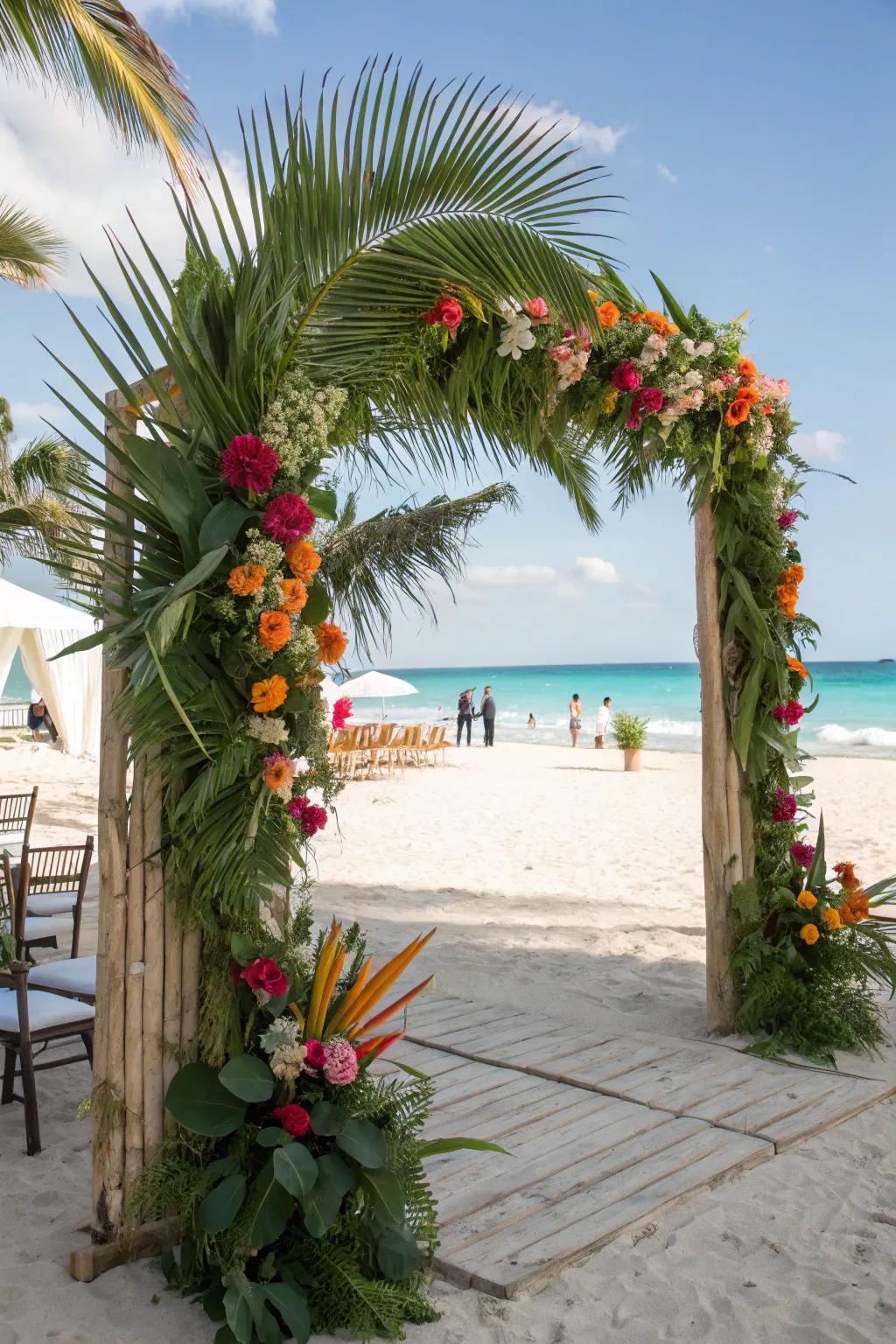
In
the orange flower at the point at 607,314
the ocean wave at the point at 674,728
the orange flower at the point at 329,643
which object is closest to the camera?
the orange flower at the point at 329,643

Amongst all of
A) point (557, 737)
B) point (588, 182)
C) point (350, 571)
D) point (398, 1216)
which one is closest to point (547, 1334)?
point (398, 1216)

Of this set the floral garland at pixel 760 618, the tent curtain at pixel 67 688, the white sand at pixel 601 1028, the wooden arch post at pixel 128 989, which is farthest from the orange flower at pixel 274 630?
the tent curtain at pixel 67 688

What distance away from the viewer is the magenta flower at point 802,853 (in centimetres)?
487

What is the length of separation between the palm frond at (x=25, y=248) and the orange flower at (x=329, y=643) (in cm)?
795

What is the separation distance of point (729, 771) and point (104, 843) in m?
3.07

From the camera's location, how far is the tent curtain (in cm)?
1931

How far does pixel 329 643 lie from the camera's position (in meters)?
2.92

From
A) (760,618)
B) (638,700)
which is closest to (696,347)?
(760,618)

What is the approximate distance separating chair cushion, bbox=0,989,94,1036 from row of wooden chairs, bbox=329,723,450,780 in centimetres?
1319

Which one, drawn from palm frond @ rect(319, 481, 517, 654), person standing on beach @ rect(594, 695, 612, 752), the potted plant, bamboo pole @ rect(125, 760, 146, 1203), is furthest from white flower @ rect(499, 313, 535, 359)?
person standing on beach @ rect(594, 695, 612, 752)

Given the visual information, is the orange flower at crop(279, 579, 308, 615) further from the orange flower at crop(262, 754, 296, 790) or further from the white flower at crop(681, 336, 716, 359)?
the white flower at crop(681, 336, 716, 359)

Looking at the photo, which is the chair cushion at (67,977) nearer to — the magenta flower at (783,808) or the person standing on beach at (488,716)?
the magenta flower at (783,808)

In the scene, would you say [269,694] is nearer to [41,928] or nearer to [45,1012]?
[45,1012]

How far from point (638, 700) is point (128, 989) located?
167ft
